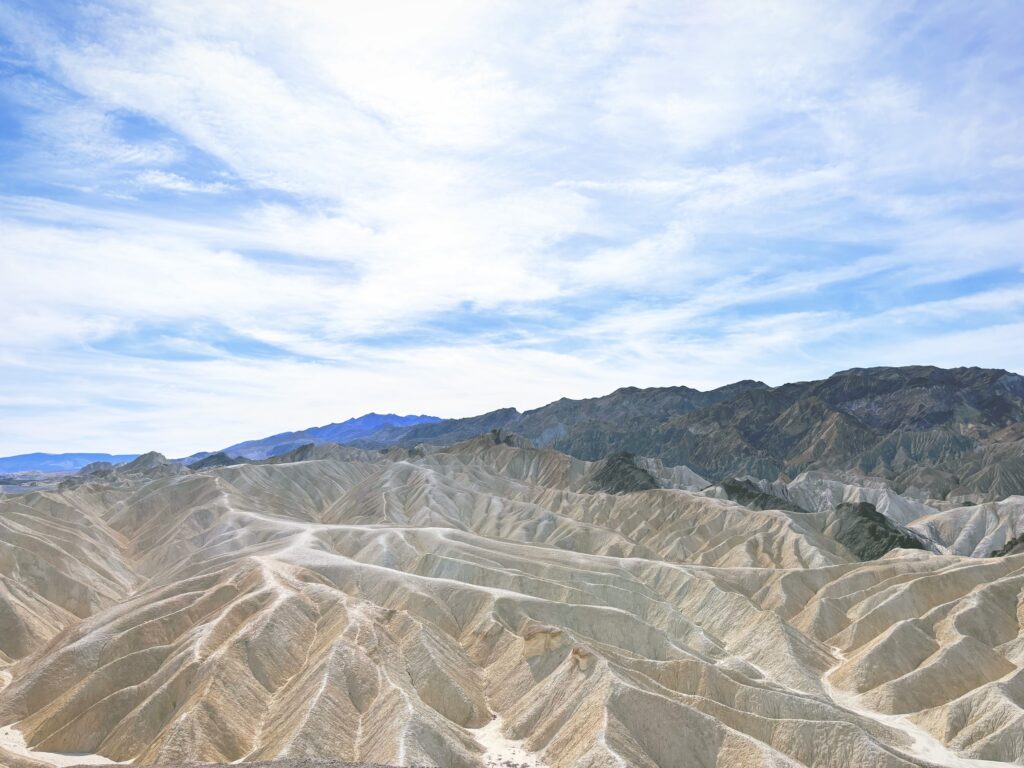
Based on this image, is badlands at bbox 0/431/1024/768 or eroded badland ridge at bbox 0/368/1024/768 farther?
eroded badland ridge at bbox 0/368/1024/768

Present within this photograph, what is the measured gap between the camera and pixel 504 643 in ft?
235

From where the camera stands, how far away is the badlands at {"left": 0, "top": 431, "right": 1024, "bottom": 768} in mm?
52938

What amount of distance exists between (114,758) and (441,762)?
73.8 ft

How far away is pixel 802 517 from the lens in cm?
13850

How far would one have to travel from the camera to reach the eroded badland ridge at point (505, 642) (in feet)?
174

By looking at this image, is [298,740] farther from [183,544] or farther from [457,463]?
[457,463]

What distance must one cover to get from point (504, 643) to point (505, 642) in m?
0.12

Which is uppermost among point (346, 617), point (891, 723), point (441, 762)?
point (346, 617)

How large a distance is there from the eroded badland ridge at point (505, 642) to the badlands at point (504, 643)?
0.85 ft

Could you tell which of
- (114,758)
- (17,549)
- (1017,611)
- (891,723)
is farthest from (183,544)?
(1017,611)

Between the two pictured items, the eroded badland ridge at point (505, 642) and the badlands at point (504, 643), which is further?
the eroded badland ridge at point (505, 642)

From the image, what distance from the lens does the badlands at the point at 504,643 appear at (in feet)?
174

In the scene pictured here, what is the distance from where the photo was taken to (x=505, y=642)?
7175cm

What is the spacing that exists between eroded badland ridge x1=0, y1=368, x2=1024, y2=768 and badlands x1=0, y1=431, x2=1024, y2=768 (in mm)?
258
